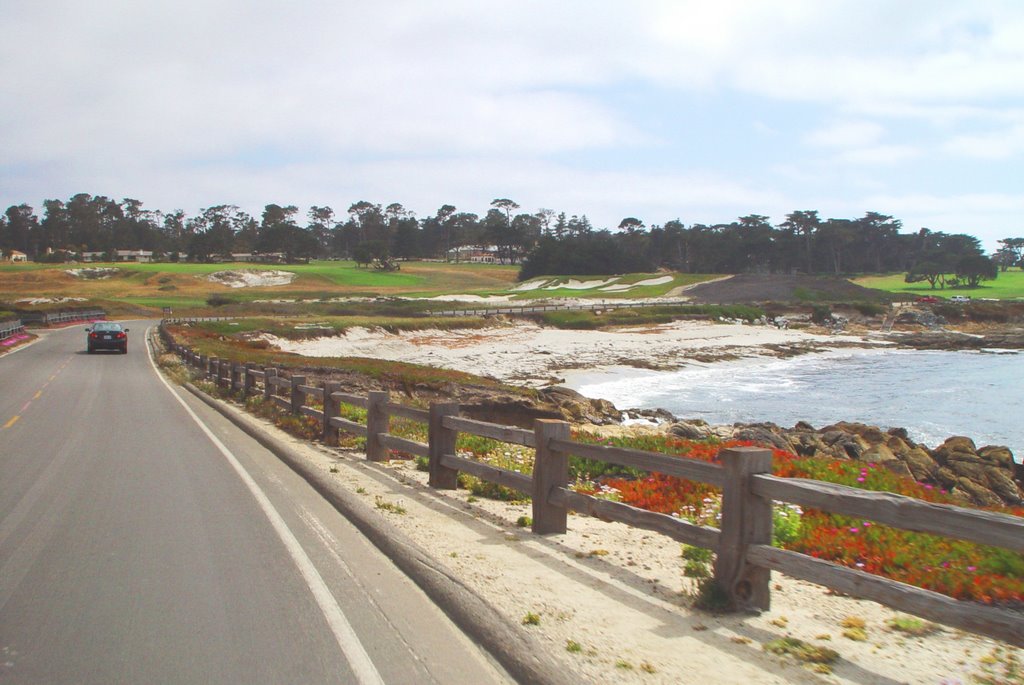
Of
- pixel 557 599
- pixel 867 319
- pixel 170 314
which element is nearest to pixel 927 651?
pixel 557 599

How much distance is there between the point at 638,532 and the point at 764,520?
3.24 meters

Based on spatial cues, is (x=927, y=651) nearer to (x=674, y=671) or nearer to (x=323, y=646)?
(x=674, y=671)

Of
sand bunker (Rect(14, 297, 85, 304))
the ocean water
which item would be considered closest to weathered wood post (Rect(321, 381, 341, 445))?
the ocean water

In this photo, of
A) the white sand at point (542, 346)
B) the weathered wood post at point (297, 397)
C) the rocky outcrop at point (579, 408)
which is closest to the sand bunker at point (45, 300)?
the white sand at point (542, 346)

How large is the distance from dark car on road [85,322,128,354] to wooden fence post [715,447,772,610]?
4346cm

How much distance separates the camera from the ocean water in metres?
31.0

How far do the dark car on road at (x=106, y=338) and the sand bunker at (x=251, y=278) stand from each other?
85127mm

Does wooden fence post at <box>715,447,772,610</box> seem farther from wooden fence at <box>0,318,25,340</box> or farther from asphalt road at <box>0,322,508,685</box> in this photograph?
wooden fence at <box>0,318,25,340</box>

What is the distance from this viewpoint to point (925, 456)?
67.2 ft

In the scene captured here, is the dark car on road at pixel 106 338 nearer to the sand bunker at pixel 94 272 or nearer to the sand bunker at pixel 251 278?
the sand bunker at pixel 251 278

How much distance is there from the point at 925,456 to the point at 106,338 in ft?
125

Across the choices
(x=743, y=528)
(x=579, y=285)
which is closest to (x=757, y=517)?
(x=743, y=528)

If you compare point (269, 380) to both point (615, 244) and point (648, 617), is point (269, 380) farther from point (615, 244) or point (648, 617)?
point (615, 244)

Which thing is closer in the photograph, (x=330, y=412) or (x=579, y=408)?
(x=330, y=412)
